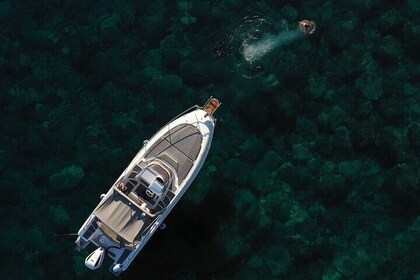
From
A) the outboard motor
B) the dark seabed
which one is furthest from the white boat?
the dark seabed

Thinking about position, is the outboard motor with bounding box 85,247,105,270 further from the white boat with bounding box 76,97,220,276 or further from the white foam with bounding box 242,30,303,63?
the white foam with bounding box 242,30,303,63

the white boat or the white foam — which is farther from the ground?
the white foam

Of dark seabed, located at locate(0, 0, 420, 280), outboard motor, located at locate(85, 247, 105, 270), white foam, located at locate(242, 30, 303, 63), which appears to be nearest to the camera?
outboard motor, located at locate(85, 247, 105, 270)

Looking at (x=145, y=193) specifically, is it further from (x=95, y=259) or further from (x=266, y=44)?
(x=266, y=44)

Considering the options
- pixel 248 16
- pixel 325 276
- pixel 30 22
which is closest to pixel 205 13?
pixel 248 16

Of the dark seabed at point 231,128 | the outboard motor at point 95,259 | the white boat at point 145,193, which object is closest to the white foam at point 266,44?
the dark seabed at point 231,128
